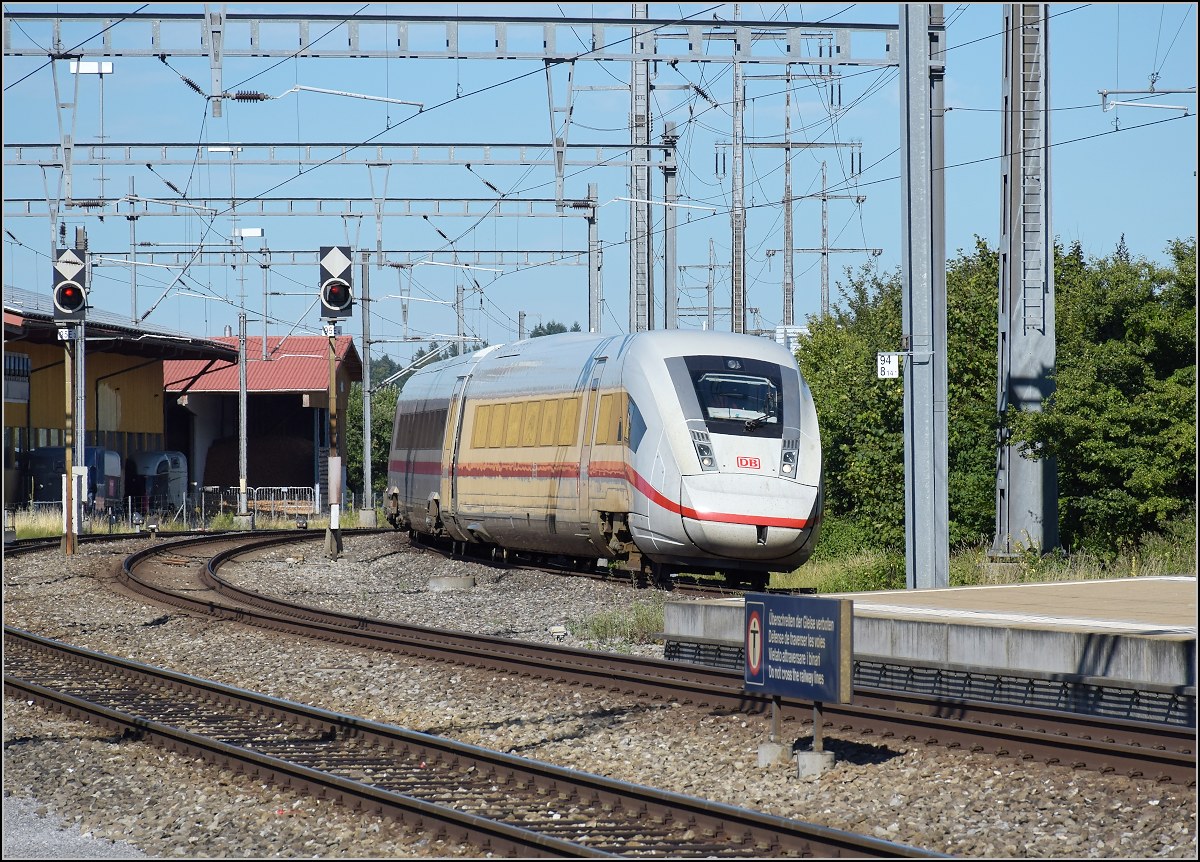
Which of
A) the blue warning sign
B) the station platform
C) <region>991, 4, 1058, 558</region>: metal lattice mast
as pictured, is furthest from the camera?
<region>991, 4, 1058, 558</region>: metal lattice mast

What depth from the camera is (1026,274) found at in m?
20.7

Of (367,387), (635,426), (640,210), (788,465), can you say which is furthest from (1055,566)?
(367,387)

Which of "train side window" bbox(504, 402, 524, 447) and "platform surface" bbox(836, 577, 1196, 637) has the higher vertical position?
"train side window" bbox(504, 402, 524, 447)

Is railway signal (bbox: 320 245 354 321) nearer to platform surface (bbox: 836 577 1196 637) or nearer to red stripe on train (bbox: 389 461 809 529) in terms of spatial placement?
red stripe on train (bbox: 389 461 809 529)

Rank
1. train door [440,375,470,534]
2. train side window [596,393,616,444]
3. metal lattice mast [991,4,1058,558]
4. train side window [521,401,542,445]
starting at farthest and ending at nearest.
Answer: train door [440,375,470,534] → train side window [521,401,542,445] → metal lattice mast [991,4,1058,558] → train side window [596,393,616,444]

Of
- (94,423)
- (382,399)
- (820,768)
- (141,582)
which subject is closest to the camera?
(820,768)

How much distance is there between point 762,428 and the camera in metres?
18.1

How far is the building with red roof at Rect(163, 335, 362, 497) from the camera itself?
6275 centimetres

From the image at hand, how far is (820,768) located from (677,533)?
8905 mm

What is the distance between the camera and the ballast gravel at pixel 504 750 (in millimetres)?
7523

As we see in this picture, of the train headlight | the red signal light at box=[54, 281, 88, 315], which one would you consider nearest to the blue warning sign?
the train headlight

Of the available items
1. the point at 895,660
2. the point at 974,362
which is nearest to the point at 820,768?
the point at 895,660

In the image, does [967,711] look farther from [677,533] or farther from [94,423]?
[94,423]

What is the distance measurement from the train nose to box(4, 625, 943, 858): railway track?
699cm
